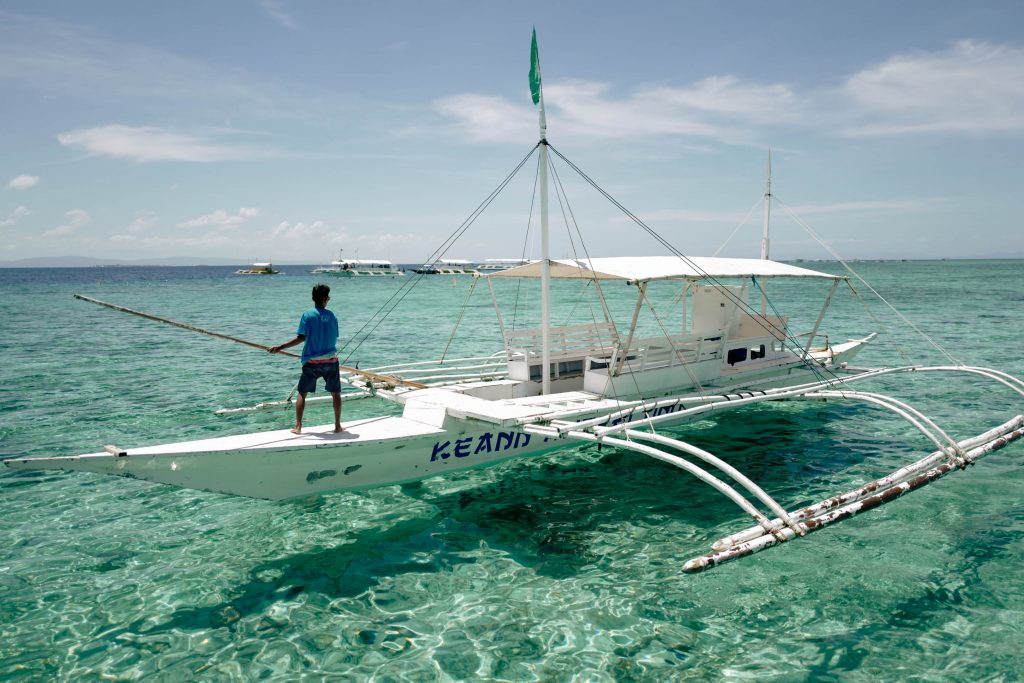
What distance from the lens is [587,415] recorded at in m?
10.1

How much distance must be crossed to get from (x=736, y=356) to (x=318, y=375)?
31.0 feet

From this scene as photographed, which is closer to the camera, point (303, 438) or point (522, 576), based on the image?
point (522, 576)

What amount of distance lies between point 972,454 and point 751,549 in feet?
17.3

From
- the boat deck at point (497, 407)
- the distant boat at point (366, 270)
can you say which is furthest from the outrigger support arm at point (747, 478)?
the distant boat at point (366, 270)

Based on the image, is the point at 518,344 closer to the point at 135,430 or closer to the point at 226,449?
the point at 226,449

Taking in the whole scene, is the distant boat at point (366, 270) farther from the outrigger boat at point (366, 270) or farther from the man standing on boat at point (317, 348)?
the man standing on boat at point (317, 348)

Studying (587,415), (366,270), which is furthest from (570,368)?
(366,270)

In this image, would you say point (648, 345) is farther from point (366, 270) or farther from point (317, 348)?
point (366, 270)

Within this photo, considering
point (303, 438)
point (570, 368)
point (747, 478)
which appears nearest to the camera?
point (303, 438)

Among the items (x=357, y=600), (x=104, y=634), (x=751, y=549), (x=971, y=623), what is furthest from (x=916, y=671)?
(x=104, y=634)

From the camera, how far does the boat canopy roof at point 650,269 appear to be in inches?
413

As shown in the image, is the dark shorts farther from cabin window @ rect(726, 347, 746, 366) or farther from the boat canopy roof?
cabin window @ rect(726, 347, 746, 366)

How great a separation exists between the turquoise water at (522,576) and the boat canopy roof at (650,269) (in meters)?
3.53

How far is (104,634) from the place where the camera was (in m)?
6.32
